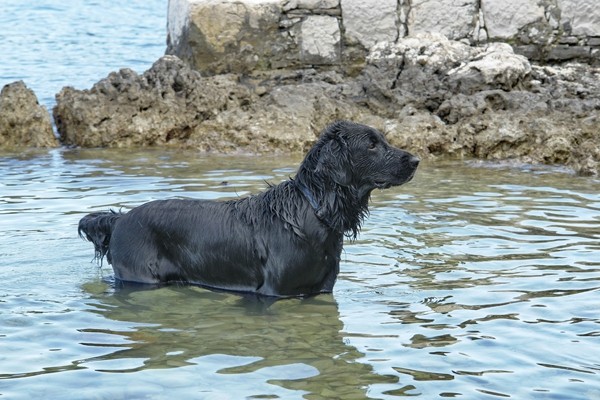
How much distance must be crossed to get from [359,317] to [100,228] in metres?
2.34

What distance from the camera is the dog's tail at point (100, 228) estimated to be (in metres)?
7.95

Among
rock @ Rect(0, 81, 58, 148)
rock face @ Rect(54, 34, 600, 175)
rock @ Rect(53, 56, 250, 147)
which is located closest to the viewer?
rock face @ Rect(54, 34, 600, 175)

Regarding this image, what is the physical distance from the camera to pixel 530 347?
627 centimetres

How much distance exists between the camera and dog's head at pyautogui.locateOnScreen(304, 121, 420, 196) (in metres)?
7.22

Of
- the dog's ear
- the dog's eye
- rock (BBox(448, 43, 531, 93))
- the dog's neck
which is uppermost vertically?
rock (BBox(448, 43, 531, 93))

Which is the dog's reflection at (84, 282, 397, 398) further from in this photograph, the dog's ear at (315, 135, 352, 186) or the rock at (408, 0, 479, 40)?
the rock at (408, 0, 479, 40)

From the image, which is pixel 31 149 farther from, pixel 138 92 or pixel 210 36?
pixel 210 36

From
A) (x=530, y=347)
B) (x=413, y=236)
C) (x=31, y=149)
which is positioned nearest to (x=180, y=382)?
(x=530, y=347)

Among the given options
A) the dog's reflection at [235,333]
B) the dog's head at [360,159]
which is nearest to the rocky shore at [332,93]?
the dog's head at [360,159]

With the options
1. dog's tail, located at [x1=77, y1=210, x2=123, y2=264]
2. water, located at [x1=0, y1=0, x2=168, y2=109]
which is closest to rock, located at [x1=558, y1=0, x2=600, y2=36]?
dog's tail, located at [x1=77, y1=210, x2=123, y2=264]

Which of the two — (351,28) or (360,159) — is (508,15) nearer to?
(351,28)

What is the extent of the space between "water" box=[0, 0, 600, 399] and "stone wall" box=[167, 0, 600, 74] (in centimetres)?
378

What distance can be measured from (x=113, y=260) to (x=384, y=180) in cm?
226

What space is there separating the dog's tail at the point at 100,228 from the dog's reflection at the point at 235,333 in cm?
31
